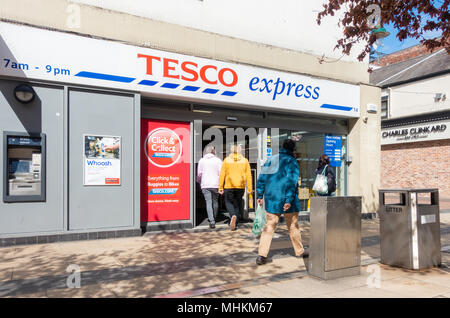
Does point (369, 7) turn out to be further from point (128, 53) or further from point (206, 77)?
point (128, 53)

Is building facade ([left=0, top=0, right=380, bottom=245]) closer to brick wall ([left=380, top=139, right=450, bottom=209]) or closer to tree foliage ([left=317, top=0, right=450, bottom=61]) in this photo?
tree foliage ([left=317, top=0, right=450, bottom=61])

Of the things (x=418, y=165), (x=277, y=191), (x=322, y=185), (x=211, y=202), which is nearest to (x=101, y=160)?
(x=211, y=202)

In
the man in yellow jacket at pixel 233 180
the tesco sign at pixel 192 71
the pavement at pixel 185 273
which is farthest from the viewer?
the man in yellow jacket at pixel 233 180

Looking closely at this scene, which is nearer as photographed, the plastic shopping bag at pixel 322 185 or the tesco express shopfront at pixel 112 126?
the tesco express shopfront at pixel 112 126

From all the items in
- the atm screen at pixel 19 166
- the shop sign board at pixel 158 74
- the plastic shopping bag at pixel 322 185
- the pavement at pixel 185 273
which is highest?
the shop sign board at pixel 158 74

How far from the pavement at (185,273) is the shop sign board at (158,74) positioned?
3.01 meters

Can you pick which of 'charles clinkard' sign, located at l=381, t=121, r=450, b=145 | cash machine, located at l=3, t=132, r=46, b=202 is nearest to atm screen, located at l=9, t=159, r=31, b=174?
cash machine, located at l=3, t=132, r=46, b=202

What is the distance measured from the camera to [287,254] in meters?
5.86

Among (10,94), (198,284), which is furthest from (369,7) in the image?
(10,94)

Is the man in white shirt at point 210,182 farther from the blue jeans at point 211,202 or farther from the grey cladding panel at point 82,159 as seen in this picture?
the grey cladding panel at point 82,159

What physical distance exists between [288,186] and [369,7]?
139 inches

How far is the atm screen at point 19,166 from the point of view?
20.9ft

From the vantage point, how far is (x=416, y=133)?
812 inches

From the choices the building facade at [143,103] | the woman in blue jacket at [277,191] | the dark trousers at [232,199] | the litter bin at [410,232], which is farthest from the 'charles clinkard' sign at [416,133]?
the woman in blue jacket at [277,191]
